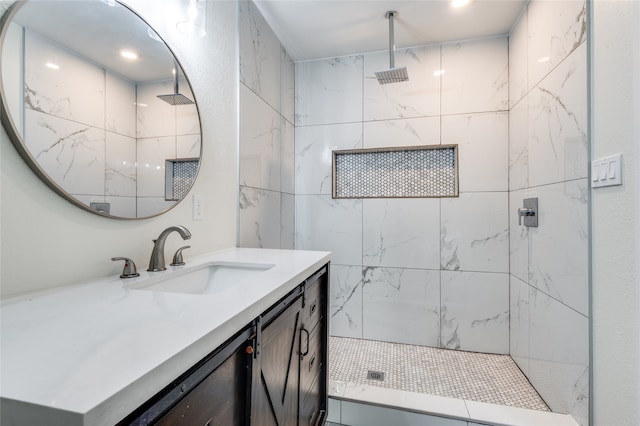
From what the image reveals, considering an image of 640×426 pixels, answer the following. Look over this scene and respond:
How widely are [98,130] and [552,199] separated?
6.76ft

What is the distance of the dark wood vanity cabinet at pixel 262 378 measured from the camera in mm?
486

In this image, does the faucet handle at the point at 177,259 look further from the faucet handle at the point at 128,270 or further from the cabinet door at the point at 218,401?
the cabinet door at the point at 218,401

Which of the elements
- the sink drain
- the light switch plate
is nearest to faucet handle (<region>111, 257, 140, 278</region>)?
the sink drain

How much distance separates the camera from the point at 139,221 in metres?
1.03

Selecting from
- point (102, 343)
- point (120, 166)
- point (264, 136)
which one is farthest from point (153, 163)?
point (264, 136)

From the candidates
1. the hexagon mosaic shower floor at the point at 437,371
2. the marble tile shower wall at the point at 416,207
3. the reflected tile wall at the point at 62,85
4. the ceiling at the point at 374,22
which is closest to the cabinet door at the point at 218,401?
the reflected tile wall at the point at 62,85

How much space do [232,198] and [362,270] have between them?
4.41 ft

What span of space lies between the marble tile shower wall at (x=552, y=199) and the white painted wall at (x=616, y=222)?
0.25ft

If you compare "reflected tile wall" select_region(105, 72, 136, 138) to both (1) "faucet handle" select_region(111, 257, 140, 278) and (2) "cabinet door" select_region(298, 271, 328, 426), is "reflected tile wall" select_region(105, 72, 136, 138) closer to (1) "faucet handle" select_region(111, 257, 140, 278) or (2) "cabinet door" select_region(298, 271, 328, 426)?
(1) "faucet handle" select_region(111, 257, 140, 278)

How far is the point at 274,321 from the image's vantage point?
0.83 m

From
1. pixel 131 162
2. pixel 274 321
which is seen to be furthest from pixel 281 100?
pixel 274 321

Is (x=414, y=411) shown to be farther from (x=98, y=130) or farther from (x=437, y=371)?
(x=98, y=130)

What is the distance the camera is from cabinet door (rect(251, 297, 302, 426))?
747 millimetres

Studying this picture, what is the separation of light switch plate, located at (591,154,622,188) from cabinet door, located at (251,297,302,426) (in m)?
1.23
